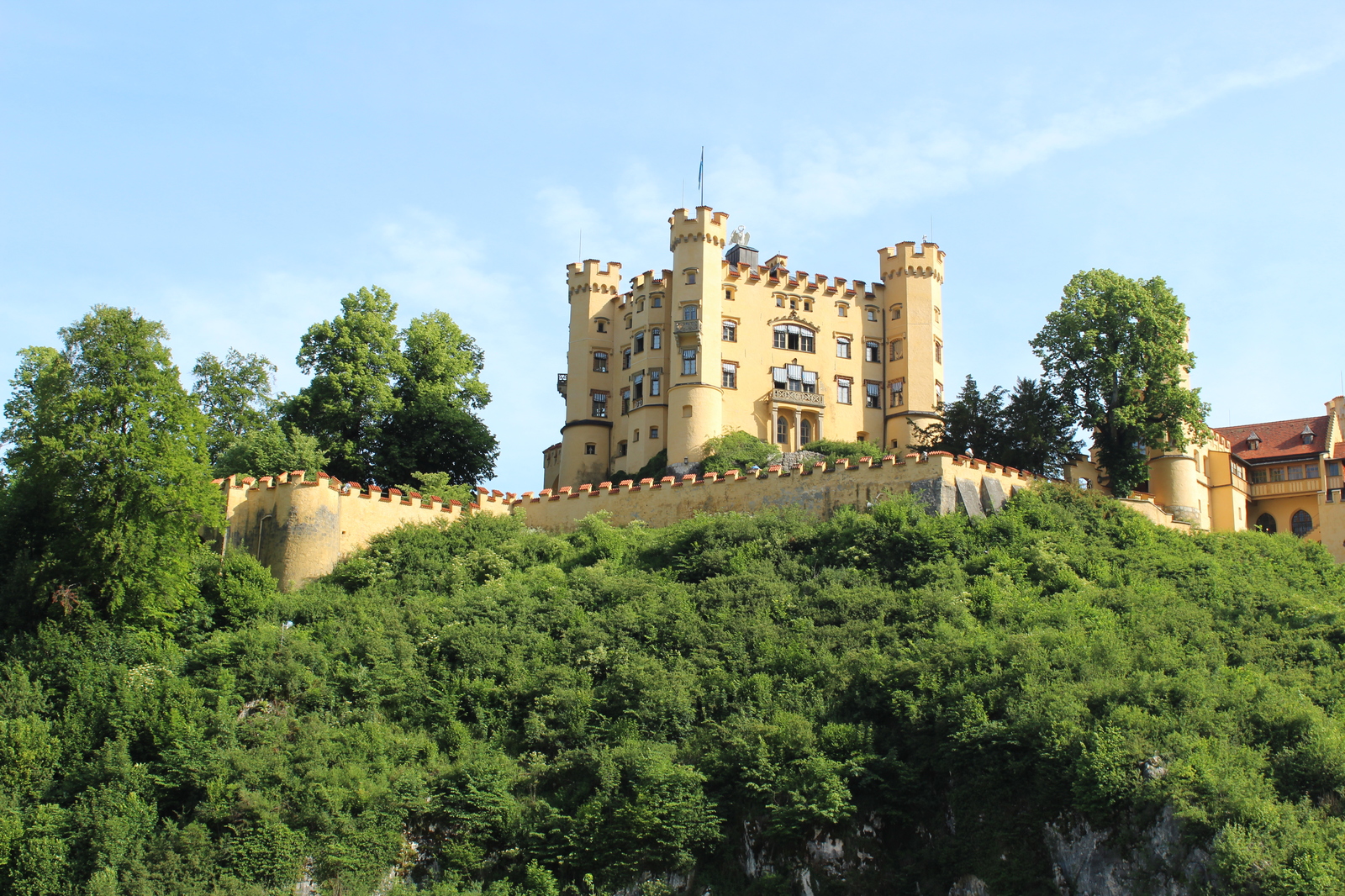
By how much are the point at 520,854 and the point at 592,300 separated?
37756mm

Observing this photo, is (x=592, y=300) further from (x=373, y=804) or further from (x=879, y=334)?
(x=373, y=804)

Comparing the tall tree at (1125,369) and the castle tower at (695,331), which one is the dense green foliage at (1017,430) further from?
the castle tower at (695,331)

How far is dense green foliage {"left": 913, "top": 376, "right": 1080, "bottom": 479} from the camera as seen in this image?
49.9 metres

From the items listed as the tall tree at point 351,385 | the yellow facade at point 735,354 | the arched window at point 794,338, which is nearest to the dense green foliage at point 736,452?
the yellow facade at point 735,354

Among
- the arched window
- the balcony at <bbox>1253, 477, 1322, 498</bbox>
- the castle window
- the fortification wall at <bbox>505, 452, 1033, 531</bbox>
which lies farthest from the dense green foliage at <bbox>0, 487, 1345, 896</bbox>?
the arched window

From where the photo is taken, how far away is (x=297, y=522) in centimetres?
4206

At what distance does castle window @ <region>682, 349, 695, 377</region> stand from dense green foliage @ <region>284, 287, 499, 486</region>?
27.8 ft

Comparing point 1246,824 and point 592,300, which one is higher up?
point 592,300

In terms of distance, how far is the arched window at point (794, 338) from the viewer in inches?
2434

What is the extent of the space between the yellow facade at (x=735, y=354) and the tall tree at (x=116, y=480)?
2457cm

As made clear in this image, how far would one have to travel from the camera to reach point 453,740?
32875 millimetres

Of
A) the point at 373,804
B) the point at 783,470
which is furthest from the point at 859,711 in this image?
the point at 783,470

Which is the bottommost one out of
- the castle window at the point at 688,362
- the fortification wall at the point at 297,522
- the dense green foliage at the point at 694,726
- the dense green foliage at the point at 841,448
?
the dense green foliage at the point at 694,726

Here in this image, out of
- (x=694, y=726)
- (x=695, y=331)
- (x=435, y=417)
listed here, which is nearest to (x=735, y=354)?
(x=695, y=331)
